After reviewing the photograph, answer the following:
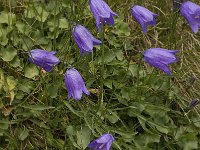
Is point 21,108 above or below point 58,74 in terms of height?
below

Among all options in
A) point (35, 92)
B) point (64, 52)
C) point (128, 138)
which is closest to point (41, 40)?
point (64, 52)

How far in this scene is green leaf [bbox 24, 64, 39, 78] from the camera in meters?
3.67

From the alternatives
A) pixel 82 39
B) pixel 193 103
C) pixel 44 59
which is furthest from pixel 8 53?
pixel 193 103

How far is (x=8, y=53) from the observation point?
12.0ft

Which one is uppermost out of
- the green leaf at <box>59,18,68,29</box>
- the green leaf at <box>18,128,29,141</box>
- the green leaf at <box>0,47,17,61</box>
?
the green leaf at <box>59,18,68,29</box>

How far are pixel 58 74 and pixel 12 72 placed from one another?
418 mm

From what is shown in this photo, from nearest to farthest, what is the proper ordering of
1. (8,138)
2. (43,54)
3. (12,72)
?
(43,54) → (8,138) → (12,72)

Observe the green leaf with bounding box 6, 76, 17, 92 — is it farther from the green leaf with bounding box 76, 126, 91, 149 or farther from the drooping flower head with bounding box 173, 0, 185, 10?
the drooping flower head with bounding box 173, 0, 185, 10

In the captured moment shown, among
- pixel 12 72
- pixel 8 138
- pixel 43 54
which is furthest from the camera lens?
pixel 12 72

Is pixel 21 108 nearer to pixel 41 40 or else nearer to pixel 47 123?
pixel 47 123

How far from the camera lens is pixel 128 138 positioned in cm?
352

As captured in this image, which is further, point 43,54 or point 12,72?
point 12,72

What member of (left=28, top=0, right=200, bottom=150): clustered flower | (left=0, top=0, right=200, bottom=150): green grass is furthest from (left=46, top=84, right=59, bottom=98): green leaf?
(left=28, top=0, right=200, bottom=150): clustered flower

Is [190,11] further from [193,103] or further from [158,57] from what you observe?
[193,103]
